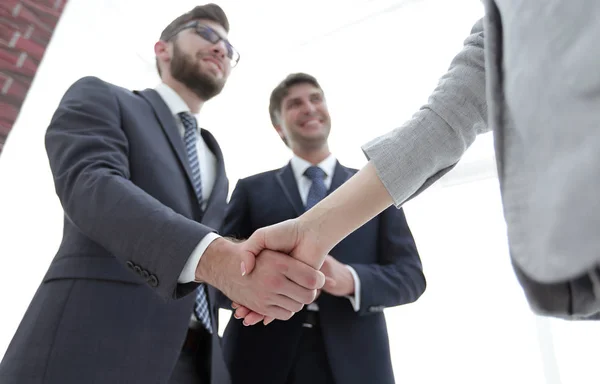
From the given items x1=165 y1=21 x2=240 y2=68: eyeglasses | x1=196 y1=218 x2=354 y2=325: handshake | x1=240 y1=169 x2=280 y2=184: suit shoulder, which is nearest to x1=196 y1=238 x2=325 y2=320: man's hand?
x1=196 y1=218 x2=354 y2=325: handshake

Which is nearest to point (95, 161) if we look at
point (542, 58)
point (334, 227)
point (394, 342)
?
point (334, 227)

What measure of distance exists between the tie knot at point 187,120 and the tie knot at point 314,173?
45cm

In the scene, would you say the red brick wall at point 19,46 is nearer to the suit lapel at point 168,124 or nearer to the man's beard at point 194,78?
the man's beard at point 194,78

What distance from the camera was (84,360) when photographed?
0.91 meters

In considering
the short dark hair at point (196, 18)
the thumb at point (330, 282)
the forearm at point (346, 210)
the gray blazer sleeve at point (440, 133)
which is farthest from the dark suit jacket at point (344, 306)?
the short dark hair at point (196, 18)

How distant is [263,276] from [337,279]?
33cm

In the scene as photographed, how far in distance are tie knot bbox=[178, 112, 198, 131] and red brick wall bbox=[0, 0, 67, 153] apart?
1.10 metres

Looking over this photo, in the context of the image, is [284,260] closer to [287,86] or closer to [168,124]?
[168,124]

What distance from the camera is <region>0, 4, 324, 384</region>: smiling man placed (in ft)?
3.03

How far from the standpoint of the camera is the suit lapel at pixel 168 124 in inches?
49.8

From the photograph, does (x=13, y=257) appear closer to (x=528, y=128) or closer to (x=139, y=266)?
(x=139, y=266)

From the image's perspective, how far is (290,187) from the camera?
Result: 1613 millimetres

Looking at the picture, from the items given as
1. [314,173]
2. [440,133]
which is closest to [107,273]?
[440,133]

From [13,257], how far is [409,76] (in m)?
2.59
